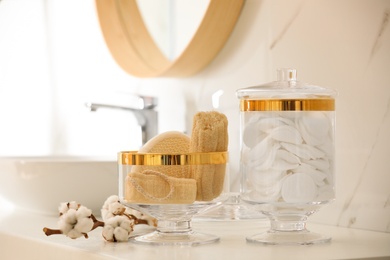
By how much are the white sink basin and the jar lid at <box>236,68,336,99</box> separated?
55cm

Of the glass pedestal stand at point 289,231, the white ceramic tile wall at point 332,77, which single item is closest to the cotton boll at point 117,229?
the glass pedestal stand at point 289,231

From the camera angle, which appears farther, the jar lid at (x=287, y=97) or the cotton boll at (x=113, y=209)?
the cotton boll at (x=113, y=209)

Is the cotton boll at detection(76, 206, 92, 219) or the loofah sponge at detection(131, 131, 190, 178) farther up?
the loofah sponge at detection(131, 131, 190, 178)

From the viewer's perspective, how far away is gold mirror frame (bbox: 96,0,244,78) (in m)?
1.83

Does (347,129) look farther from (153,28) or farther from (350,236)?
(153,28)

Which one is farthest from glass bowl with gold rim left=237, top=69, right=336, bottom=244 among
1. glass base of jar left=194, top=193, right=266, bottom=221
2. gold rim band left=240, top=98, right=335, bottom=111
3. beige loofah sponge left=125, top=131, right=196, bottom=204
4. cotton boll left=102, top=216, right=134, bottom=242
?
glass base of jar left=194, top=193, right=266, bottom=221

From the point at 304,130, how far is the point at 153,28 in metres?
1.00

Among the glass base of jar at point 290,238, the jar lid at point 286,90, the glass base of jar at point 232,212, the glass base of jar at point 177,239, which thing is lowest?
the glass base of jar at point 232,212

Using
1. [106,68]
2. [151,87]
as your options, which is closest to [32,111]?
[106,68]

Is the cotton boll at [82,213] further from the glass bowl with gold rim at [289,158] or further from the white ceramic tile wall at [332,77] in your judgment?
the white ceramic tile wall at [332,77]

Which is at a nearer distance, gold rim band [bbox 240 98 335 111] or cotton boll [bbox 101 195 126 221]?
gold rim band [bbox 240 98 335 111]

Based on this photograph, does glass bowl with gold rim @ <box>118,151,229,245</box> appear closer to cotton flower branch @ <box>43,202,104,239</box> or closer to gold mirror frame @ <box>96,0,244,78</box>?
cotton flower branch @ <box>43,202,104,239</box>

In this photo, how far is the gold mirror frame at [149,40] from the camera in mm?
1835

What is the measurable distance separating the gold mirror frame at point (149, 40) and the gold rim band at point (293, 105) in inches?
23.0
